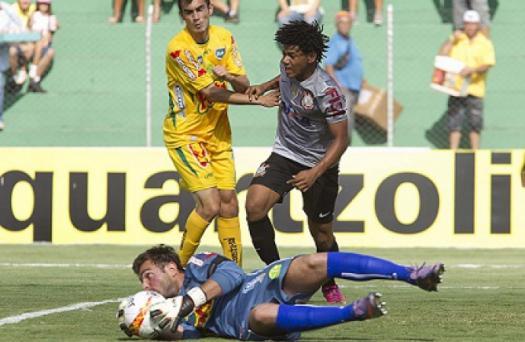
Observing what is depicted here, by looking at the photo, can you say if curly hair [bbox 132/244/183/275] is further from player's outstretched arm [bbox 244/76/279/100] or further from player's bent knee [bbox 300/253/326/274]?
player's outstretched arm [bbox 244/76/279/100]

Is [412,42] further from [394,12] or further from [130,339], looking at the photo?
[130,339]

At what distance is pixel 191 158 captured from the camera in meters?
11.3

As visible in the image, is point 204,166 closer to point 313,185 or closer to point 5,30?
point 313,185

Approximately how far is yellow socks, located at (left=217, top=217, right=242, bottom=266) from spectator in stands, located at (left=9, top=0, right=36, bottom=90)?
9.45 m

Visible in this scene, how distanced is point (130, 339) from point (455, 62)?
11.6 meters

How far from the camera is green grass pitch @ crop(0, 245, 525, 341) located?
855 centimetres

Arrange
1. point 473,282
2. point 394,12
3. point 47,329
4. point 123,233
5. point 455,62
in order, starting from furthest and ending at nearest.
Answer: point 394,12 → point 455,62 → point 123,233 → point 473,282 → point 47,329

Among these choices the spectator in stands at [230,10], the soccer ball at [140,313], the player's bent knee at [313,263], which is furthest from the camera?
the spectator in stands at [230,10]

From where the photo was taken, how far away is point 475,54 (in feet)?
62.3

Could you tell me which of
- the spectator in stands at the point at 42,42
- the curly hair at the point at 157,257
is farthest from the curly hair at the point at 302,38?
the spectator in stands at the point at 42,42

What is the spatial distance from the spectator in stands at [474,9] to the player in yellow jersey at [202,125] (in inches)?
335

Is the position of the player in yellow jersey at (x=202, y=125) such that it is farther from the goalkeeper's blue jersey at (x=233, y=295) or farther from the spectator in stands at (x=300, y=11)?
the spectator in stands at (x=300, y=11)

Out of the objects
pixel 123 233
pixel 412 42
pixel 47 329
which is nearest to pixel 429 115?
pixel 412 42

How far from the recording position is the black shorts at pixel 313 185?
1055 cm
